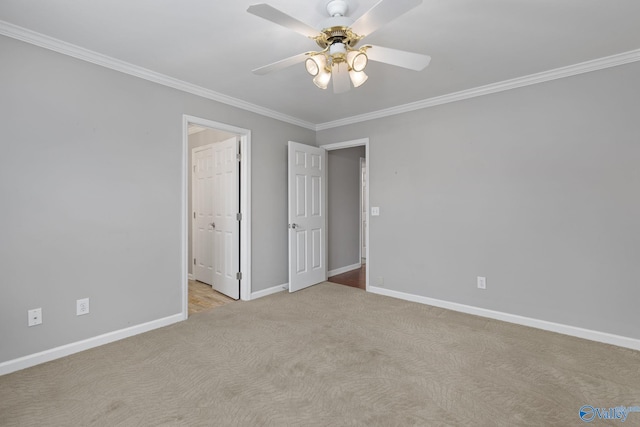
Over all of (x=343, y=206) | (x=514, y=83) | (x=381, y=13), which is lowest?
(x=343, y=206)

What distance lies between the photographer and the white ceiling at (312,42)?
192cm

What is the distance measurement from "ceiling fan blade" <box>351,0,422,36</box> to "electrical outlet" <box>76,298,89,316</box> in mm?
2872

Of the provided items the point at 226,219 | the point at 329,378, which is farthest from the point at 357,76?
the point at 226,219

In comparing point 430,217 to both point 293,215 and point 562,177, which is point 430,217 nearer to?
point 562,177

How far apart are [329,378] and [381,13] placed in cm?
223

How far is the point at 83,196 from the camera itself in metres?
2.49

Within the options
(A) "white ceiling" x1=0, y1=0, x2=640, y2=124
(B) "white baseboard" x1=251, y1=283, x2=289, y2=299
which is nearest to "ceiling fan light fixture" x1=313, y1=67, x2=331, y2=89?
(A) "white ceiling" x1=0, y1=0, x2=640, y2=124

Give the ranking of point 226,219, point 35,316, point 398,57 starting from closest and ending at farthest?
point 398,57, point 35,316, point 226,219

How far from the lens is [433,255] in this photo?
3607 mm

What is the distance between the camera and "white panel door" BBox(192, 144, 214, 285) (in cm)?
437

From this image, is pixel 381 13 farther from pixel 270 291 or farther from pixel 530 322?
pixel 270 291

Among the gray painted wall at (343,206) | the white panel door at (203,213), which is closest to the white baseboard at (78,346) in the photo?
the white panel door at (203,213)

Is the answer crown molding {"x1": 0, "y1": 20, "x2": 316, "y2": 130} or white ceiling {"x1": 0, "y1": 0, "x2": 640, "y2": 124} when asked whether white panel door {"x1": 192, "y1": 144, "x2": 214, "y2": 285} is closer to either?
crown molding {"x1": 0, "y1": 20, "x2": 316, "y2": 130}

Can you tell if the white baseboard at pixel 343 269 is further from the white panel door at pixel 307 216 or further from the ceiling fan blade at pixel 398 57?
the ceiling fan blade at pixel 398 57
